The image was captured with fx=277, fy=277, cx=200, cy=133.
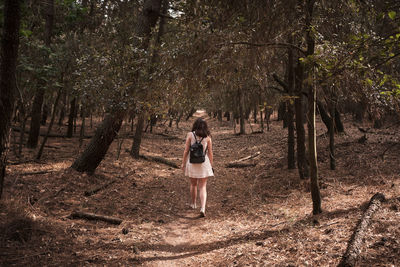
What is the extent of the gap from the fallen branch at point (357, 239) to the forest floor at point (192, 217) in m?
0.09

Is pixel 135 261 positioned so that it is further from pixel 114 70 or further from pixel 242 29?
pixel 114 70

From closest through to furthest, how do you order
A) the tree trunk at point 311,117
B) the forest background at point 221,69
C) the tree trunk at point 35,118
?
the forest background at point 221,69, the tree trunk at point 311,117, the tree trunk at point 35,118

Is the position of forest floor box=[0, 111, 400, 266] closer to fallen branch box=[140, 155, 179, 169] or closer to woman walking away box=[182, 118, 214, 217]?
woman walking away box=[182, 118, 214, 217]

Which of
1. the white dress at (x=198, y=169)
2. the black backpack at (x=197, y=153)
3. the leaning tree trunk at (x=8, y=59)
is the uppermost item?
the leaning tree trunk at (x=8, y=59)

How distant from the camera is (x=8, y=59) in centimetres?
395

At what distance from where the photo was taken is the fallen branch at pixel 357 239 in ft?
11.5

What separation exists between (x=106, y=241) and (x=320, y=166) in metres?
7.73

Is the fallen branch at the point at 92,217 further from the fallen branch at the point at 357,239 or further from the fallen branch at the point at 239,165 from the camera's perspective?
the fallen branch at the point at 239,165

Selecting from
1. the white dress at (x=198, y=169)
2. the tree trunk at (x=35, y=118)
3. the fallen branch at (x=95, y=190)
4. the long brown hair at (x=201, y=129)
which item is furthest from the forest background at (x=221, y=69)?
the tree trunk at (x=35, y=118)

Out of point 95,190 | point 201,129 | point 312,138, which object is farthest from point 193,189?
point 312,138

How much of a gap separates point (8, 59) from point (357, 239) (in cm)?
556

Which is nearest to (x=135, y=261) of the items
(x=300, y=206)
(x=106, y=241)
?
(x=106, y=241)

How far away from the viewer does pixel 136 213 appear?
6426mm

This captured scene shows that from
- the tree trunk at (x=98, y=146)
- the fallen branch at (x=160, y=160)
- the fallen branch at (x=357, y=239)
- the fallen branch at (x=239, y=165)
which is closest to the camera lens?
the fallen branch at (x=357, y=239)
